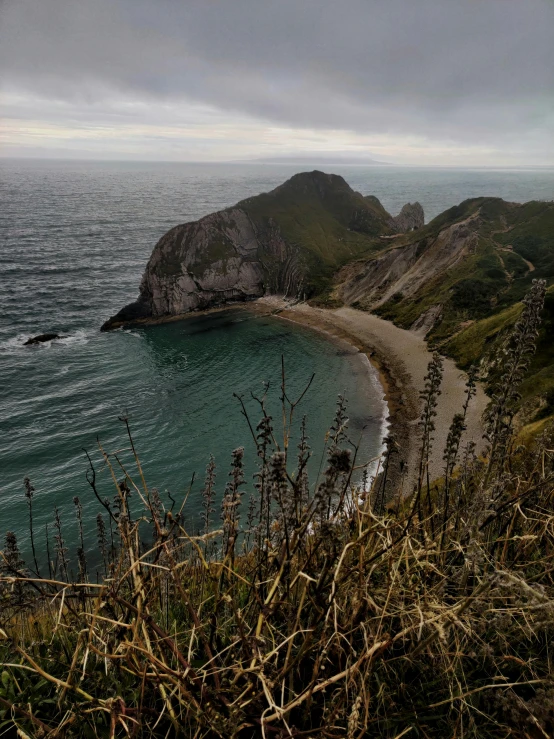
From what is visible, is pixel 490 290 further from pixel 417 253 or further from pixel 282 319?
pixel 282 319

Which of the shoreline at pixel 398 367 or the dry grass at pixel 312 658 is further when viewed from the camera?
the shoreline at pixel 398 367

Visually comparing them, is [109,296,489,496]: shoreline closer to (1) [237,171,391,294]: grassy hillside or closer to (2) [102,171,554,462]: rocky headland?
(2) [102,171,554,462]: rocky headland

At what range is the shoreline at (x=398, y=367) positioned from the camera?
131 feet

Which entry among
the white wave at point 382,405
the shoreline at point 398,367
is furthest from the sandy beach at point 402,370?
the white wave at point 382,405

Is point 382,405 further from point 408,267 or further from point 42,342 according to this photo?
point 42,342

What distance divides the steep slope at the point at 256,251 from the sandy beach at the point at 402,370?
314 inches

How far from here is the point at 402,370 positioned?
58125 millimetres

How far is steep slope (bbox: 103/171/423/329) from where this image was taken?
88.0 m

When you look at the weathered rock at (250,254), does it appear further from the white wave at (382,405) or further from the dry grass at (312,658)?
the dry grass at (312,658)

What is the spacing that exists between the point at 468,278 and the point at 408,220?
82.6 meters

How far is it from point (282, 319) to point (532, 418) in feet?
171

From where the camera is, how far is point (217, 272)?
305 ft

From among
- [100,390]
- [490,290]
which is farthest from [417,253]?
[100,390]

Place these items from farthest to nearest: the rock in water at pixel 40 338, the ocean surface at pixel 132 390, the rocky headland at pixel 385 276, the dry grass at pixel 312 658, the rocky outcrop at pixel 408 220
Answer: the rocky outcrop at pixel 408 220
the rock in water at pixel 40 338
the rocky headland at pixel 385 276
the ocean surface at pixel 132 390
the dry grass at pixel 312 658
